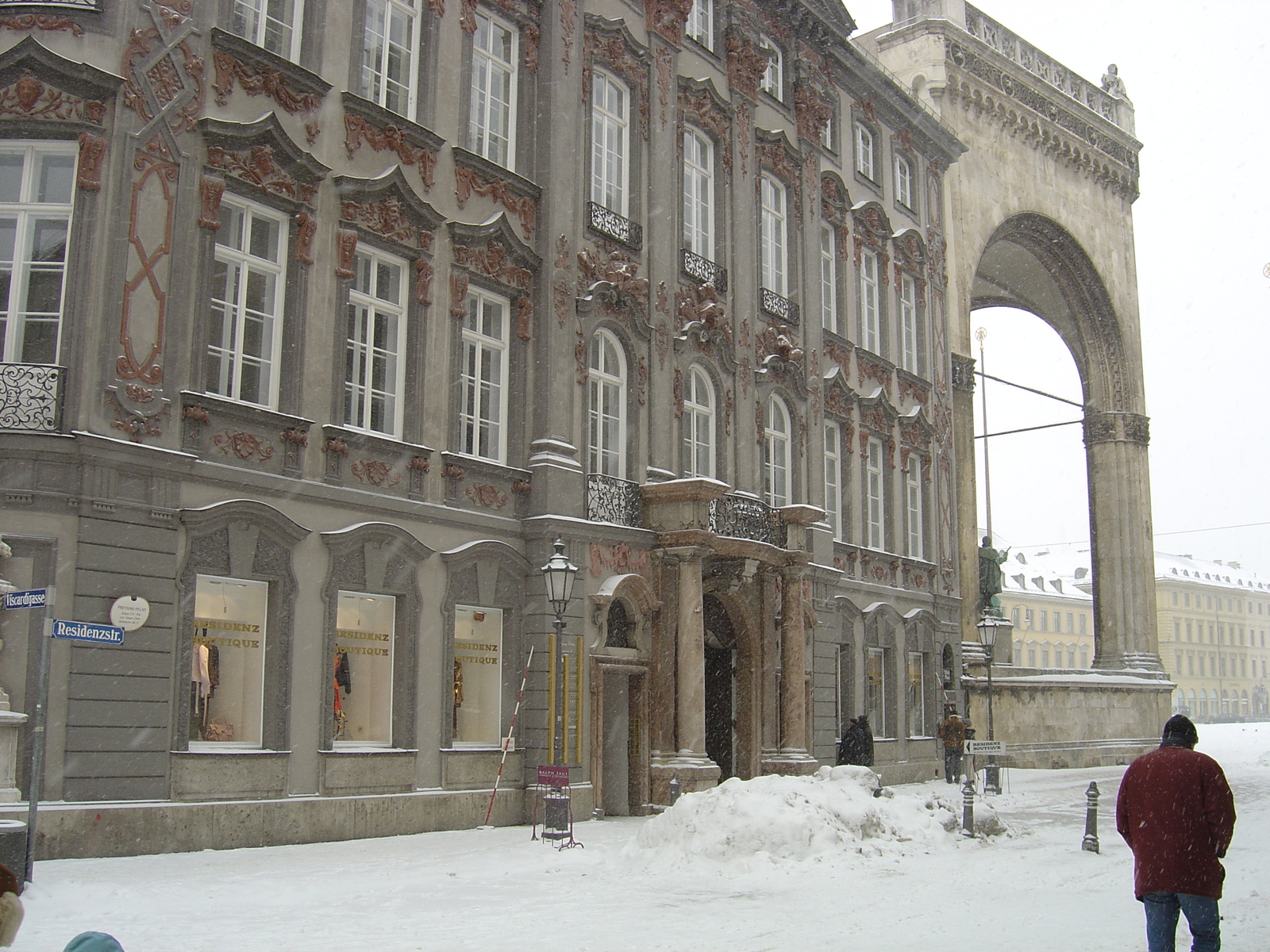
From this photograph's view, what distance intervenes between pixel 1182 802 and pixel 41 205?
12.7 metres

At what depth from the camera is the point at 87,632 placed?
444 inches

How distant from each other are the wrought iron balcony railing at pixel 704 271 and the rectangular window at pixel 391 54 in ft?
22.5

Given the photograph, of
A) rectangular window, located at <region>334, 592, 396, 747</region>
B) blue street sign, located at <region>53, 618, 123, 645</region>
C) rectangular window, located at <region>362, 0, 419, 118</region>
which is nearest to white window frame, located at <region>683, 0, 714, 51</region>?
rectangular window, located at <region>362, 0, 419, 118</region>

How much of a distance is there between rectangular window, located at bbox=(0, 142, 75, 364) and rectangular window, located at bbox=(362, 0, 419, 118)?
15.6 feet

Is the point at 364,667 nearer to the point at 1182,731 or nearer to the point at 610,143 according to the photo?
the point at 610,143

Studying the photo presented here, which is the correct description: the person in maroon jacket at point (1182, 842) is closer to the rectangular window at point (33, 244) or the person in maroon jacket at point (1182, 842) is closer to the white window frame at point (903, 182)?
the rectangular window at point (33, 244)

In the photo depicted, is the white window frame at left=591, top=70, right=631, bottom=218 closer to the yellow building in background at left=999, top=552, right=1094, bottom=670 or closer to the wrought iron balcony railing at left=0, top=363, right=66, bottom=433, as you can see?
the wrought iron balcony railing at left=0, top=363, right=66, bottom=433

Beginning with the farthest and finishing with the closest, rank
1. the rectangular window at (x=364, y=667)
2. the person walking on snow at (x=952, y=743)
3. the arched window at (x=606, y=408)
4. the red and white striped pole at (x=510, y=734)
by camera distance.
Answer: the person walking on snow at (x=952, y=743) → the arched window at (x=606, y=408) → the red and white striped pole at (x=510, y=734) → the rectangular window at (x=364, y=667)

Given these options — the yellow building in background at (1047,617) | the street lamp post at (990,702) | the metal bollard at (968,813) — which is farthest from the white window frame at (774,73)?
the yellow building in background at (1047,617)

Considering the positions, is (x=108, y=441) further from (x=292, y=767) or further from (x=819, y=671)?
(x=819, y=671)

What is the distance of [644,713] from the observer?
71.3 ft

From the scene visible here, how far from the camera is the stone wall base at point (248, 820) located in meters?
13.3

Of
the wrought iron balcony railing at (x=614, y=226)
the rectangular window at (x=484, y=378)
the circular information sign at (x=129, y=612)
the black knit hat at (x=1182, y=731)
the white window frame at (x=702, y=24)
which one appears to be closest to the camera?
the black knit hat at (x=1182, y=731)

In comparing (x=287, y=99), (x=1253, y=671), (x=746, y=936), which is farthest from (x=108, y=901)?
(x=1253, y=671)
